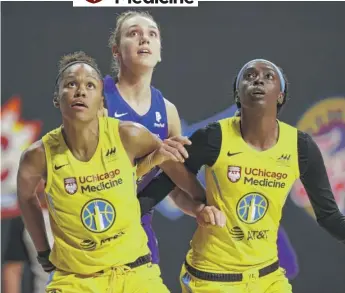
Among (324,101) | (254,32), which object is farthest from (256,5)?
(324,101)

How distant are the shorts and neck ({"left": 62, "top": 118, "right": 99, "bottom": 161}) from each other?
1850mm

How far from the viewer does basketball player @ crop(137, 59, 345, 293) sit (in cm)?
284

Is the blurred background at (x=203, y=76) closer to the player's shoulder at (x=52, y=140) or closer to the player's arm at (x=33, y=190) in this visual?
the player's arm at (x=33, y=190)

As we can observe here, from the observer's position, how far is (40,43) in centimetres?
458

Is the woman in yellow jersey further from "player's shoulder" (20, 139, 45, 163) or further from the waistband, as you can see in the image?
the waistband

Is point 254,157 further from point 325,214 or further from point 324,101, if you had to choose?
point 324,101

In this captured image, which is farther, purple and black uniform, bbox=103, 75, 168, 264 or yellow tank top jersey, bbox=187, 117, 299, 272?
purple and black uniform, bbox=103, 75, 168, 264

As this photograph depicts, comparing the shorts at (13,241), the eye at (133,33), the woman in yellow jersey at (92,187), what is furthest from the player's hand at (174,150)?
the shorts at (13,241)

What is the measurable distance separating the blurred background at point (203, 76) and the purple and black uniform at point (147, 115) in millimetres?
1140

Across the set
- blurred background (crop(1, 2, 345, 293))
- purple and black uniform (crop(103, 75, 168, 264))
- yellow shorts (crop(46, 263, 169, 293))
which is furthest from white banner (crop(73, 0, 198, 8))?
yellow shorts (crop(46, 263, 169, 293))

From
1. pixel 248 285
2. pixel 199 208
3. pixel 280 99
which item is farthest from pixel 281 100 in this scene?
pixel 248 285

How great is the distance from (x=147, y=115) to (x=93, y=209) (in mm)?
863

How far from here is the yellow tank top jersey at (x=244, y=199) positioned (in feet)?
9.33

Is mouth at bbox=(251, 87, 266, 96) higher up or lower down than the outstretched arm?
higher up
